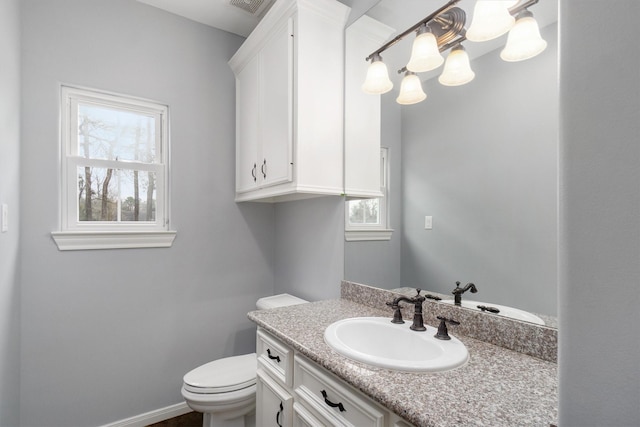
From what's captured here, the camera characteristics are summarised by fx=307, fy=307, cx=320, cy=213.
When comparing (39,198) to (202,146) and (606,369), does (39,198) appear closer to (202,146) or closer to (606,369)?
(202,146)

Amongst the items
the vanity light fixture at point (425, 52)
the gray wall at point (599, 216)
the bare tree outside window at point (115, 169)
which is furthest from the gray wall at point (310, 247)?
the gray wall at point (599, 216)

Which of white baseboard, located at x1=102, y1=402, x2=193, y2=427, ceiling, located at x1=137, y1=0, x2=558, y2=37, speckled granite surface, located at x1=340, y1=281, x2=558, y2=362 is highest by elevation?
ceiling, located at x1=137, y1=0, x2=558, y2=37

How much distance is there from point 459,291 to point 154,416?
6.90 ft

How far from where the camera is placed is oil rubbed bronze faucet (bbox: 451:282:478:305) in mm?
1196

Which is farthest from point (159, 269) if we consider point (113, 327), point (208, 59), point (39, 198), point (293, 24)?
point (293, 24)

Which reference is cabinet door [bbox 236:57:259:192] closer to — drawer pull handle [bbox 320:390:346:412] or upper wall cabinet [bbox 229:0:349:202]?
upper wall cabinet [bbox 229:0:349:202]

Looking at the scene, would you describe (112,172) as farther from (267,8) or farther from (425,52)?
(425,52)

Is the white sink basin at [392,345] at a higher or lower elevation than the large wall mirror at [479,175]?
lower

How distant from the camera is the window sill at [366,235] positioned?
5.25 ft

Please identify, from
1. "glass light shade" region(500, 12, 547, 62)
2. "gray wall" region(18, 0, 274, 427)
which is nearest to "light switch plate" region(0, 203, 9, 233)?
"gray wall" region(18, 0, 274, 427)

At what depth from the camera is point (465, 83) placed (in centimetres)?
122

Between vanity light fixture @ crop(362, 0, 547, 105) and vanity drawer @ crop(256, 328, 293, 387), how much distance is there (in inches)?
48.4

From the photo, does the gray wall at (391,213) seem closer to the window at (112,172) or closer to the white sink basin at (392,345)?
the white sink basin at (392,345)

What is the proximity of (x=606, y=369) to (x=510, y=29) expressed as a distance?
3.54ft
